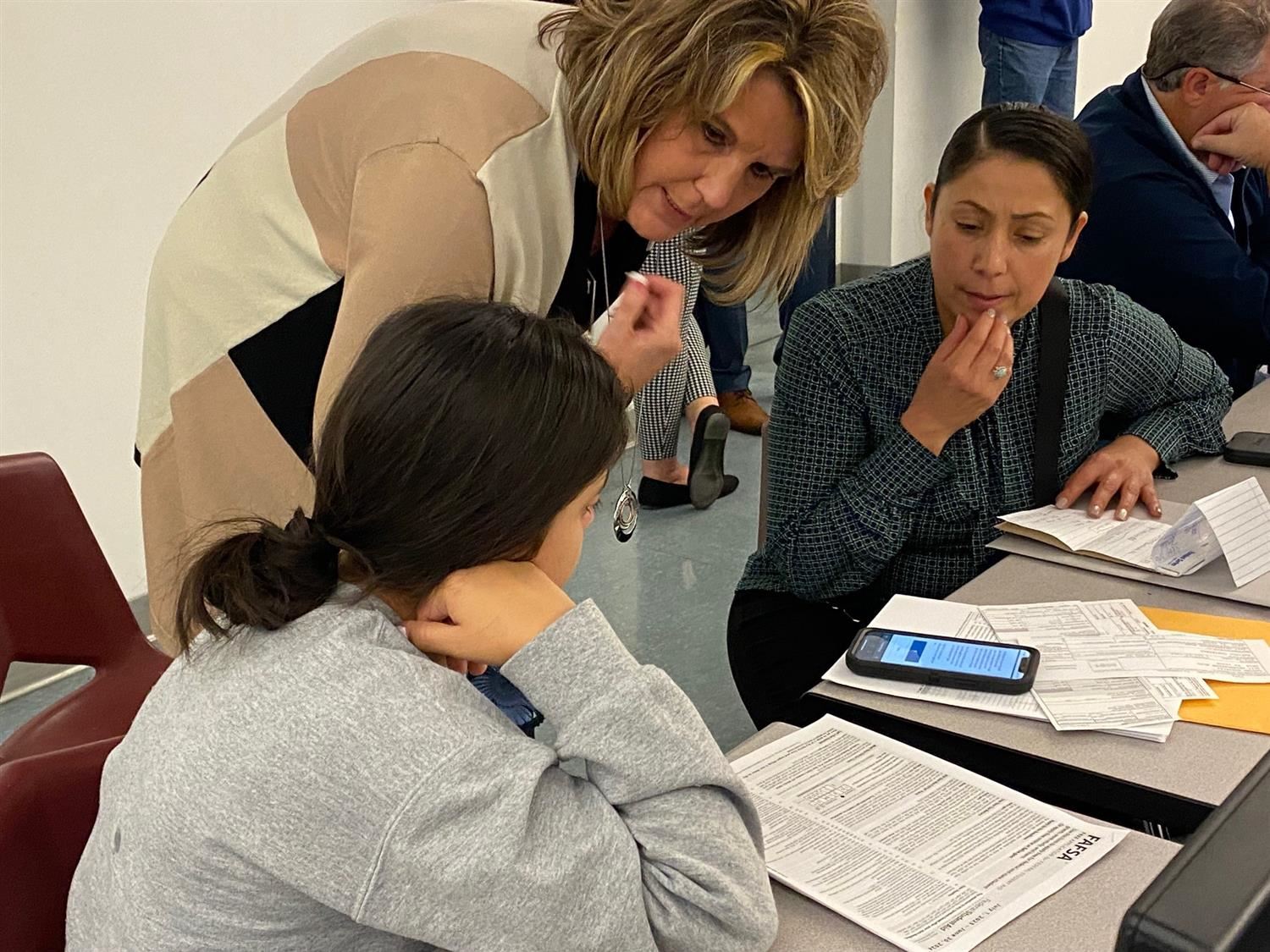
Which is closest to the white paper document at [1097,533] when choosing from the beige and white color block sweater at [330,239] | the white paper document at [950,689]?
the white paper document at [950,689]

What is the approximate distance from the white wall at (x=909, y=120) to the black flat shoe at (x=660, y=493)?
A: 4.79ft

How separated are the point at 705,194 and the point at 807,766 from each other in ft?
1.70

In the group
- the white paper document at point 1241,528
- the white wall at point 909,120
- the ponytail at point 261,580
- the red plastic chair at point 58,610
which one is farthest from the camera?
the white wall at point 909,120

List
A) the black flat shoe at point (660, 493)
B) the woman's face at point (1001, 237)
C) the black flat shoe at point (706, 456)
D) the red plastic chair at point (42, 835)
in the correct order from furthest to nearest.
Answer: the black flat shoe at point (660, 493) → the black flat shoe at point (706, 456) → the woman's face at point (1001, 237) → the red plastic chair at point (42, 835)

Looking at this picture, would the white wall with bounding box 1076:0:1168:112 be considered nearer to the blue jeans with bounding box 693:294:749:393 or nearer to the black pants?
the blue jeans with bounding box 693:294:749:393

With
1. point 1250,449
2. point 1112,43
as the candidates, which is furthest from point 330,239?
point 1112,43

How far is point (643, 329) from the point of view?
121cm

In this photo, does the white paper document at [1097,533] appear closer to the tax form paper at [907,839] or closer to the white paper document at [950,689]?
the white paper document at [950,689]

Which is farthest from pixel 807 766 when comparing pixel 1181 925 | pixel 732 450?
pixel 732 450

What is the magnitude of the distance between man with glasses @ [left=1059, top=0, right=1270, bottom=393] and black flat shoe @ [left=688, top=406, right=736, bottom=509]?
49.8 inches

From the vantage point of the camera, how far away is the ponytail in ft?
2.81

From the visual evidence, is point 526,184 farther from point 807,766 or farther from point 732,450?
point 732,450

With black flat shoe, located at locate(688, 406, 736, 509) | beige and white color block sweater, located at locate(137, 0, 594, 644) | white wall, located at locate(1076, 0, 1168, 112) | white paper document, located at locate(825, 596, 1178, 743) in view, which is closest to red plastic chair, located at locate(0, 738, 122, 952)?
beige and white color block sweater, located at locate(137, 0, 594, 644)

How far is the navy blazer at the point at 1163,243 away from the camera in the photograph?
2.34 metres
